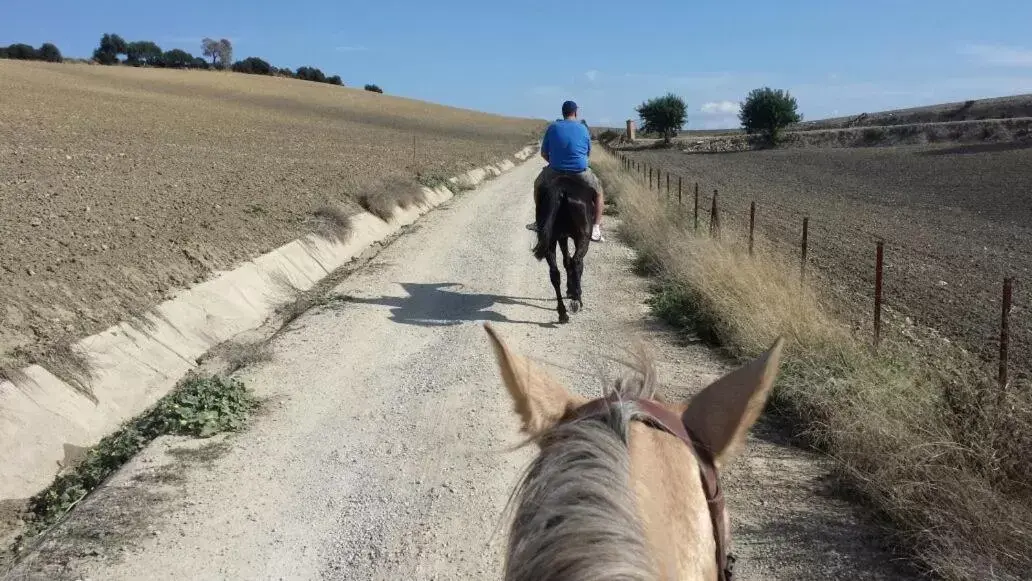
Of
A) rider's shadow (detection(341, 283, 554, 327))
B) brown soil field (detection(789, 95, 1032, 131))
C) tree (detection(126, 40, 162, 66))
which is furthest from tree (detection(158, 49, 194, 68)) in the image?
rider's shadow (detection(341, 283, 554, 327))

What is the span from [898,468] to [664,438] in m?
3.10

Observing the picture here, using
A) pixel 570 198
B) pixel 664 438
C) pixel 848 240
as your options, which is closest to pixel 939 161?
pixel 848 240

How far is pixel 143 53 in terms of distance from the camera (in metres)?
129

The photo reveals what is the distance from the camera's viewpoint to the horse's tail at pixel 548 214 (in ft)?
28.8

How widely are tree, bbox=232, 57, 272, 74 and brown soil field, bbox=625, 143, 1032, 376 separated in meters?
102

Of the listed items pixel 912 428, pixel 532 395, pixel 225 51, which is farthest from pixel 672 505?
pixel 225 51

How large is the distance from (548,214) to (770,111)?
88.7 meters

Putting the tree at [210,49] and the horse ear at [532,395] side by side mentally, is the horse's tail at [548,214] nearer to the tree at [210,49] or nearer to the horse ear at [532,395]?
the horse ear at [532,395]

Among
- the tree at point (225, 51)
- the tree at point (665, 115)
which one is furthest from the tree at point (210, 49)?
the tree at point (665, 115)

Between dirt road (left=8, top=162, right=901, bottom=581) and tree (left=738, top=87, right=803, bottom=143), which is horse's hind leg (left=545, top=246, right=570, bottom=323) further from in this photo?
tree (left=738, top=87, right=803, bottom=143)

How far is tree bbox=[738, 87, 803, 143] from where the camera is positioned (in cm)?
8994

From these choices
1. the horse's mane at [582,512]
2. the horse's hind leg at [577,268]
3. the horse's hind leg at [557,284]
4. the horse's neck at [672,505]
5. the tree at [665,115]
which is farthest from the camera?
the tree at [665,115]

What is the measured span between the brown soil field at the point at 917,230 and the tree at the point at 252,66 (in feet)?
335

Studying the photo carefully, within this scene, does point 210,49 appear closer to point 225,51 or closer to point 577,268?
point 225,51
